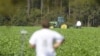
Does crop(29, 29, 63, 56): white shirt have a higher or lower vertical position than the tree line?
lower

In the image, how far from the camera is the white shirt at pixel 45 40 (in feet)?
18.7

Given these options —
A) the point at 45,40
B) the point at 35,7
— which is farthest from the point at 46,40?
the point at 35,7

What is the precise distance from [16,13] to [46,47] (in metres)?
3.65

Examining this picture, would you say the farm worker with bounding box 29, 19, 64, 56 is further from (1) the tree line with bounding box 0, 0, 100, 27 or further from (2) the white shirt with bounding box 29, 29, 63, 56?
(1) the tree line with bounding box 0, 0, 100, 27

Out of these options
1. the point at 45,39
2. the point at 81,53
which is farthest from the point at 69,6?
the point at 81,53

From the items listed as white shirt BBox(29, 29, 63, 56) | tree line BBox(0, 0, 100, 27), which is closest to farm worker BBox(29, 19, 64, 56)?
white shirt BBox(29, 29, 63, 56)

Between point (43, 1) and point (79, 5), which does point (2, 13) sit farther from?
point (79, 5)

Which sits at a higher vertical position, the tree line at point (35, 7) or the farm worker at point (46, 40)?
the tree line at point (35, 7)

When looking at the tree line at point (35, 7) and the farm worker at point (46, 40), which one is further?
the farm worker at point (46, 40)

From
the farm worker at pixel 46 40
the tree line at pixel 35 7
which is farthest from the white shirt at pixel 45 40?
the tree line at pixel 35 7

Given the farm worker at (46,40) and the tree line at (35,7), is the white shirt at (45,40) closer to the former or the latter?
the farm worker at (46,40)

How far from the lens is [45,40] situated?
5750mm

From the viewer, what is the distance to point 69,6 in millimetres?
2123

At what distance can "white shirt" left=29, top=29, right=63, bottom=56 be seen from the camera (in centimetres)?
571
